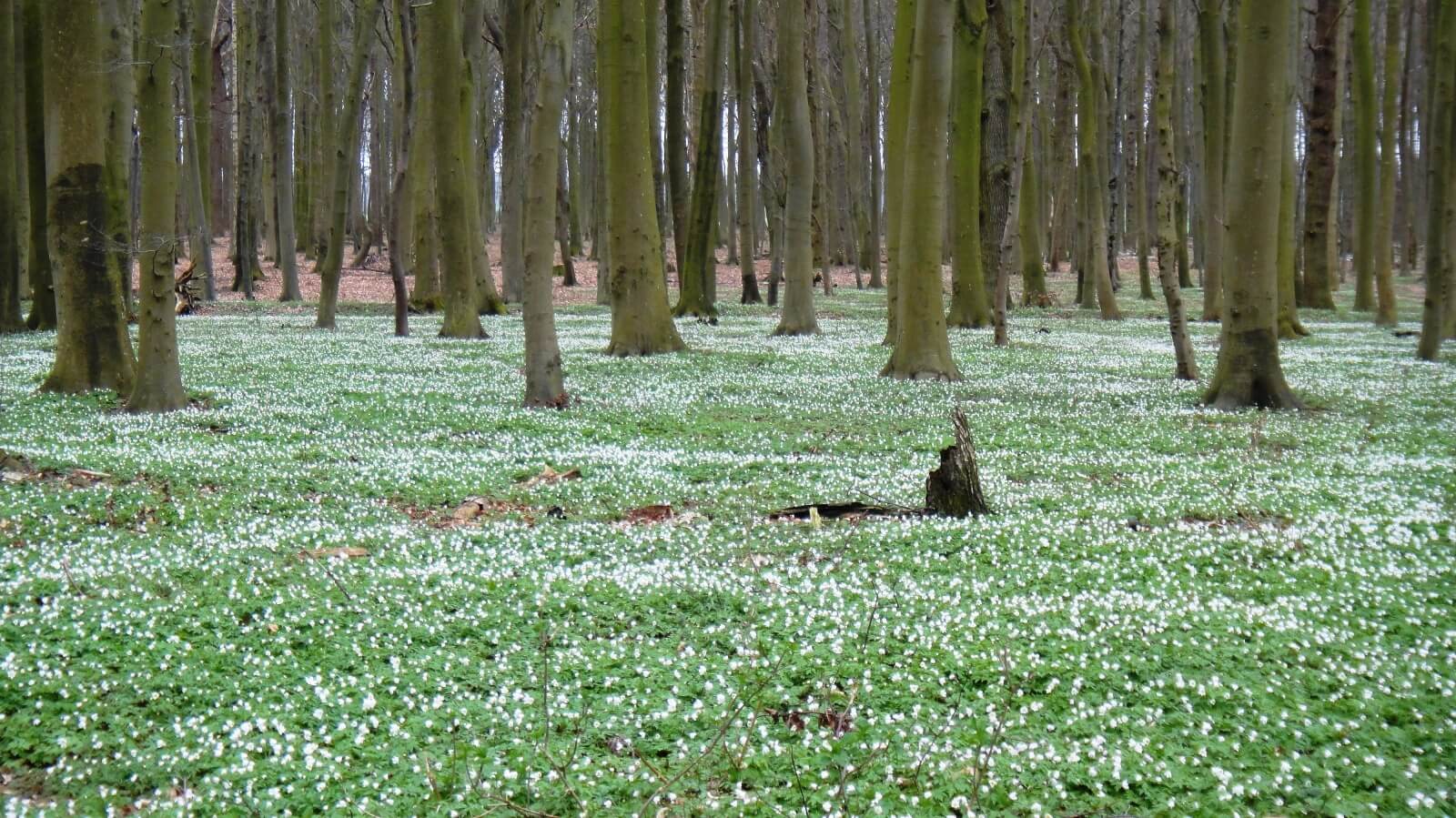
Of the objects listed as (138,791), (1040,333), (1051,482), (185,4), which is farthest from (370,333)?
(138,791)

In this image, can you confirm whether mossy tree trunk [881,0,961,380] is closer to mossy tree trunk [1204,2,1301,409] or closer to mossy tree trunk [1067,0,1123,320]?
mossy tree trunk [1204,2,1301,409]

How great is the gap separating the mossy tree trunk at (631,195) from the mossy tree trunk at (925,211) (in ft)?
14.2

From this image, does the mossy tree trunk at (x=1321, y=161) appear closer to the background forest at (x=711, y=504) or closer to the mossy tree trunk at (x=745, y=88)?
the background forest at (x=711, y=504)

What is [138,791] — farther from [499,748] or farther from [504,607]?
[504,607]

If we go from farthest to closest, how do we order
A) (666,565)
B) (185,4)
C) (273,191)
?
(273,191) < (185,4) < (666,565)

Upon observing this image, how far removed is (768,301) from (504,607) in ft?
82.1

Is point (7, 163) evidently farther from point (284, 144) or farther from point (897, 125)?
point (897, 125)

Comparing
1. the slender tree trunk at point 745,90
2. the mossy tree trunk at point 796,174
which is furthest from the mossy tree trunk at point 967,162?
the slender tree trunk at point 745,90

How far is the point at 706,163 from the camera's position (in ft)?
74.3

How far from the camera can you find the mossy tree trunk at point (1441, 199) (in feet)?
50.1

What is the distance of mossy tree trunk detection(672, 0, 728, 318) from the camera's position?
22.7 m

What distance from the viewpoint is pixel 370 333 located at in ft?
69.4

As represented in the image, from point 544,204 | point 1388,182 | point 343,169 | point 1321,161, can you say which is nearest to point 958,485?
point 544,204

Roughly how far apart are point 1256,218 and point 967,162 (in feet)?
30.3
